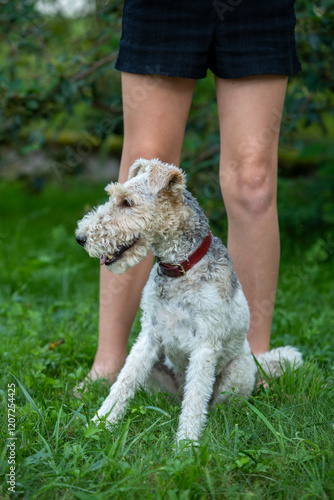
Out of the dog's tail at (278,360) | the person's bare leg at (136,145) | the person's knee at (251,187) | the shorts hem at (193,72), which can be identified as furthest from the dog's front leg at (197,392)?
the shorts hem at (193,72)

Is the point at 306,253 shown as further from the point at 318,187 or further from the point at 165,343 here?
the point at 165,343

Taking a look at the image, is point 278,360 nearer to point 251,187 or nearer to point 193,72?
point 251,187

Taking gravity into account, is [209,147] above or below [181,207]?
above

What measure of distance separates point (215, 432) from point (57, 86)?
3386 millimetres

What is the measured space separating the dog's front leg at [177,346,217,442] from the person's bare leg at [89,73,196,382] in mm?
647

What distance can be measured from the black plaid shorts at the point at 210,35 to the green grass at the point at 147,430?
157 centimetres

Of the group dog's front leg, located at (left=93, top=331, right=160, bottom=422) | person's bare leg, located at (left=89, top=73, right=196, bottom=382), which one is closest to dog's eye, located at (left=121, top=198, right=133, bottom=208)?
person's bare leg, located at (left=89, top=73, right=196, bottom=382)

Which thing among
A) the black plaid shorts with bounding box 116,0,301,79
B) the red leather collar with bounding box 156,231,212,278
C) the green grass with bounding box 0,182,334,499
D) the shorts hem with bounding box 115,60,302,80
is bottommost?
the green grass with bounding box 0,182,334,499

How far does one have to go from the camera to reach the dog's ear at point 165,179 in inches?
89.4

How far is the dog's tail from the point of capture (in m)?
2.69

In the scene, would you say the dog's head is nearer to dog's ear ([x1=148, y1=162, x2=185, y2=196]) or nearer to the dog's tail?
dog's ear ([x1=148, y1=162, x2=185, y2=196])

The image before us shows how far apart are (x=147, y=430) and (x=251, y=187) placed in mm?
1310

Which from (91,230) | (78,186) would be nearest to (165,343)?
(91,230)

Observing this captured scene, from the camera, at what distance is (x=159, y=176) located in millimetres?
2277
